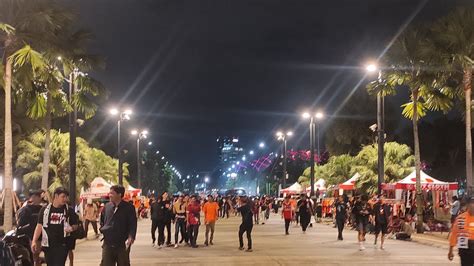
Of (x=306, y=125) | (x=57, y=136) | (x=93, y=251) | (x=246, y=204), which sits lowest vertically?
(x=93, y=251)

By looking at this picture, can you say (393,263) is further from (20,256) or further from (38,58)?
(38,58)

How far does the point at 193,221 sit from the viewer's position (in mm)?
22422

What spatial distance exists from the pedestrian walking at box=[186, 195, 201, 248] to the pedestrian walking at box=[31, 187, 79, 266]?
12.0 meters

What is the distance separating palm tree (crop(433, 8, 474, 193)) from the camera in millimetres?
24812

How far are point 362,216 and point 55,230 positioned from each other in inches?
529

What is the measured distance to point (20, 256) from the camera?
9.86 m

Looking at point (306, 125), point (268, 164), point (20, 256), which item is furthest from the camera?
point (268, 164)

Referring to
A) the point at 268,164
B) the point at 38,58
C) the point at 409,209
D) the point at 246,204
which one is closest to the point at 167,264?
the point at 246,204

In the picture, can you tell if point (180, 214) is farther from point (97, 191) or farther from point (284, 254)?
point (97, 191)

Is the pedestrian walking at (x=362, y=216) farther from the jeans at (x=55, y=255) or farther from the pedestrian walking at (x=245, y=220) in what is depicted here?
the jeans at (x=55, y=255)

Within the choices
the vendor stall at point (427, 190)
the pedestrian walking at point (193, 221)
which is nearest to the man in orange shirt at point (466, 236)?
the pedestrian walking at point (193, 221)

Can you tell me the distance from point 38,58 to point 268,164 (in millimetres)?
113448

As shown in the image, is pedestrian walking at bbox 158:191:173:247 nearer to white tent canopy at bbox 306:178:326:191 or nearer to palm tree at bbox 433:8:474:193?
palm tree at bbox 433:8:474:193

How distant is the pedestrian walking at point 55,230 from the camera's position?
33.2 feet
